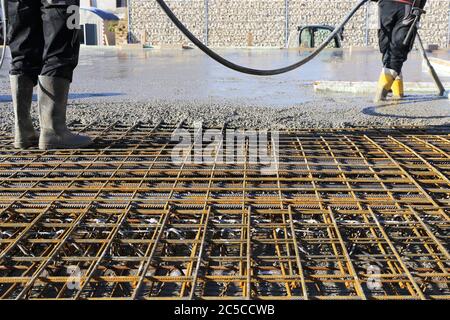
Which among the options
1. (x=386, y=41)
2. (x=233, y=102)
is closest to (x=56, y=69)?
(x=233, y=102)

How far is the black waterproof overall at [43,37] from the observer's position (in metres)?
3.17

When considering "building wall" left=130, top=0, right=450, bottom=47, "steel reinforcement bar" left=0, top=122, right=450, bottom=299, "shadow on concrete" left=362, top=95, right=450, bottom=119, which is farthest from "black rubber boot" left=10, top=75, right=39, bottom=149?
"building wall" left=130, top=0, right=450, bottom=47

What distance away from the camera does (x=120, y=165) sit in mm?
2930

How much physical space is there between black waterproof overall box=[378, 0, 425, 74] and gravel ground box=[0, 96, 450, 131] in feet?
1.68

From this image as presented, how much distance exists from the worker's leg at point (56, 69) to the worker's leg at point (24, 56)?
138 millimetres

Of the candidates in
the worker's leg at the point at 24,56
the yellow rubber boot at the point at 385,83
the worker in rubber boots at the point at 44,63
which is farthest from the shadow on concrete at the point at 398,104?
the worker's leg at the point at 24,56

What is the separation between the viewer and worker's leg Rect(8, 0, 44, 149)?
3.30 meters

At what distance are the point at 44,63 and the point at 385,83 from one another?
12.9 ft

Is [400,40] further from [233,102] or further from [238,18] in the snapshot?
[238,18]

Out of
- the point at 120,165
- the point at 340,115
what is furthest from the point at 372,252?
the point at 340,115

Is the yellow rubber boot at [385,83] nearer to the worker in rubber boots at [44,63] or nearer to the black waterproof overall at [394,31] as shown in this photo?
the black waterproof overall at [394,31]
